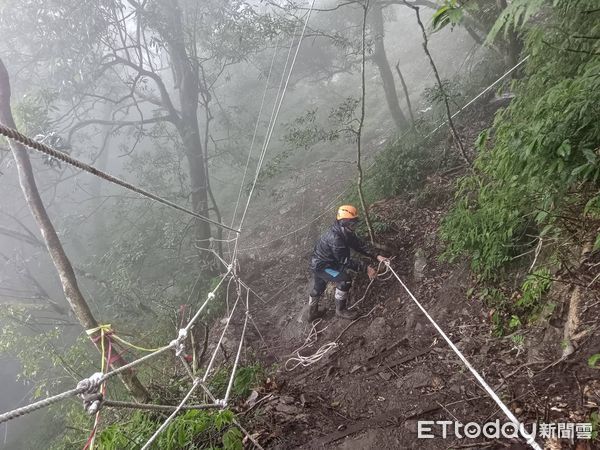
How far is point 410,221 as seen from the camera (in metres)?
6.28

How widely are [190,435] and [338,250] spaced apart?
9.91ft

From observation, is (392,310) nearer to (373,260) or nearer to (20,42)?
(373,260)

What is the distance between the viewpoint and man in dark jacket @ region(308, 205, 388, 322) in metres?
5.38

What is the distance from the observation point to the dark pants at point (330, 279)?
5547mm

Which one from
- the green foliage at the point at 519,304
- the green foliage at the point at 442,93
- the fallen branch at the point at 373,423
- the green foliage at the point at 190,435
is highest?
the green foliage at the point at 442,93

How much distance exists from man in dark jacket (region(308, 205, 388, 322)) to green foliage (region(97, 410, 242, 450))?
2645 mm

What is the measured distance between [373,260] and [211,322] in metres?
3.90

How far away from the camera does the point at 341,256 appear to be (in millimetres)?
5504

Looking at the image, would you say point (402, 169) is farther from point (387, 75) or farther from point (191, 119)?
point (387, 75)

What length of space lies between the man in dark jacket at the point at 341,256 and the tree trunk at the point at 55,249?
2.75 meters

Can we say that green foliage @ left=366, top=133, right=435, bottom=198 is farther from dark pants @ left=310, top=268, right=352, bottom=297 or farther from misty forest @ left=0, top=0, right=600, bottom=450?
dark pants @ left=310, top=268, right=352, bottom=297

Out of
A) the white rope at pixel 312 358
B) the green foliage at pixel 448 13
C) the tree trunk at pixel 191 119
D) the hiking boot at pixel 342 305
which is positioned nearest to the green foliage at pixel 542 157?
the green foliage at pixel 448 13

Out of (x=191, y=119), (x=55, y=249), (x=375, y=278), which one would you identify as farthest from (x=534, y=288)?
(x=191, y=119)

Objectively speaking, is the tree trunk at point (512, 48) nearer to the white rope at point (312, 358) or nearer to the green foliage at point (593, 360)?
the white rope at point (312, 358)
